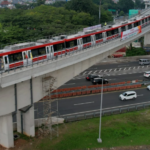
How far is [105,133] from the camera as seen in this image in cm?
2825

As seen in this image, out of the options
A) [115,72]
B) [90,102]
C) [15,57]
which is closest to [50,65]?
[15,57]

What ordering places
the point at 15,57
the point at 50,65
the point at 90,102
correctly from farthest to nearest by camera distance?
the point at 90,102 → the point at 50,65 → the point at 15,57

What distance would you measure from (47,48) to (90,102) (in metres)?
12.0

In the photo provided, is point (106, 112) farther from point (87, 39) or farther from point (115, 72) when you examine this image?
point (115, 72)

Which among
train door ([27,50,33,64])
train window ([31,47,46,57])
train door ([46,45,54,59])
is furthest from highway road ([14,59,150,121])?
train window ([31,47,46,57])

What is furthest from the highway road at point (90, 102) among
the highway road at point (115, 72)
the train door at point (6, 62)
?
the train door at point (6, 62)

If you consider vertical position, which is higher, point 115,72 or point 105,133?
point 115,72

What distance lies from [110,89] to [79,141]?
15.9m

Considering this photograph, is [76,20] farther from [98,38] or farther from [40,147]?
[40,147]

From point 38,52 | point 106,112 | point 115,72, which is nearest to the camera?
point 38,52

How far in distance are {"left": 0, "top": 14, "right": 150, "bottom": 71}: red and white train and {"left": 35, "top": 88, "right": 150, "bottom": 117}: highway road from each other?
8349 millimetres

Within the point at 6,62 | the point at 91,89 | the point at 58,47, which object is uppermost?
the point at 58,47

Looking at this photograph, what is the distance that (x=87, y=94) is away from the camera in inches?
1549

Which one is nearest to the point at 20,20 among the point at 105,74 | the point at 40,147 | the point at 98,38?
the point at 105,74
